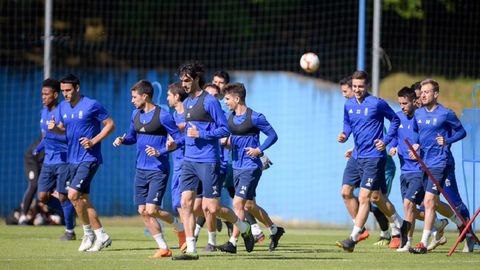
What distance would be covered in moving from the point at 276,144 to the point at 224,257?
8863mm

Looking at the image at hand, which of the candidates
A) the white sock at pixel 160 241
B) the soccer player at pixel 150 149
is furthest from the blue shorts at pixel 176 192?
the white sock at pixel 160 241

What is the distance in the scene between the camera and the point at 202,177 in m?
11.8

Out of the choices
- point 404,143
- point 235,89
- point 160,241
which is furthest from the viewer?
point 404,143

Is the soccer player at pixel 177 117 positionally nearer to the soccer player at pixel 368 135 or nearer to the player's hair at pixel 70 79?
the player's hair at pixel 70 79

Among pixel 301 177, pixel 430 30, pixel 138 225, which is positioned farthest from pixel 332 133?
pixel 430 30

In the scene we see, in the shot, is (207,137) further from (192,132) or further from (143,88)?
(143,88)

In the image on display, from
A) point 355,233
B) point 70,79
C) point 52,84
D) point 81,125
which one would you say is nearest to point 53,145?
point 52,84

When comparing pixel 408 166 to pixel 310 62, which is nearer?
pixel 408 166

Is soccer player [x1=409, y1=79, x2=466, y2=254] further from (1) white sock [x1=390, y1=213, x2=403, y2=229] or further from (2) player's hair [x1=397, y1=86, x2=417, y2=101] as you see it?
(1) white sock [x1=390, y1=213, x2=403, y2=229]

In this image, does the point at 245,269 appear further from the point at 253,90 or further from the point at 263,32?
the point at 263,32

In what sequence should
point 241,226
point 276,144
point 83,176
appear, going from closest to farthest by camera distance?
point 241,226, point 83,176, point 276,144

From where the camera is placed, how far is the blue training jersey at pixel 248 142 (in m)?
13.6

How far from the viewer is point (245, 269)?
1064cm

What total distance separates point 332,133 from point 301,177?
107cm
